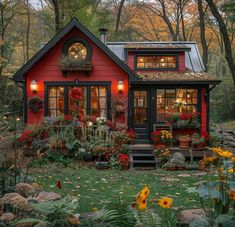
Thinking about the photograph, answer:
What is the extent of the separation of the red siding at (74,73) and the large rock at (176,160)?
3.61m

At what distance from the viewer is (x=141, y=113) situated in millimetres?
13883

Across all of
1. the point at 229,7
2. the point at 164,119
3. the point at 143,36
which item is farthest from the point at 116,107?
the point at 143,36

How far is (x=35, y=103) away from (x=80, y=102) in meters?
1.71

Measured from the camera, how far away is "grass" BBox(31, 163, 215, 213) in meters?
6.80

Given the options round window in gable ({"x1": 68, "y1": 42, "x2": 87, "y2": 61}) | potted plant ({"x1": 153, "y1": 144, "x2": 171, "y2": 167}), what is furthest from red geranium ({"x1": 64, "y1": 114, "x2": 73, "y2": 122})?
potted plant ({"x1": 153, "y1": 144, "x2": 171, "y2": 167})

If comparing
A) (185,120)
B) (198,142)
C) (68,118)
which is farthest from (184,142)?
(68,118)

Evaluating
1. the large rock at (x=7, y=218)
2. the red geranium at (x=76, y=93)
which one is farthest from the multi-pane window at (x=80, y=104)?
the large rock at (x=7, y=218)

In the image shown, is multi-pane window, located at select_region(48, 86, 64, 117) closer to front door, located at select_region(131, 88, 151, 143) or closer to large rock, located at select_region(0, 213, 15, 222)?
front door, located at select_region(131, 88, 151, 143)

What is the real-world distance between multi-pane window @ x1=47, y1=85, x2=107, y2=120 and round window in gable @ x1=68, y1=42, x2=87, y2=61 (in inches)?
46.5

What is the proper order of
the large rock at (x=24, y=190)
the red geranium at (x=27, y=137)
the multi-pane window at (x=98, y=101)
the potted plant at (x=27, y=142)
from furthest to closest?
1. the multi-pane window at (x=98, y=101)
2. the potted plant at (x=27, y=142)
3. the red geranium at (x=27, y=137)
4. the large rock at (x=24, y=190)

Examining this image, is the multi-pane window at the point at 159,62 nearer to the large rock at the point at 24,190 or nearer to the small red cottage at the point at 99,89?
the small red cottage at the point at 99,89

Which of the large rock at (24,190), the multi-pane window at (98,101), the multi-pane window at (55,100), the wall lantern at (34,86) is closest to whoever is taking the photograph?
the large rock at (24,190)

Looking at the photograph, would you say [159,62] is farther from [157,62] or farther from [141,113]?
[141,113]

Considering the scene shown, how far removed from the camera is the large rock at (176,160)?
10.7 metres
